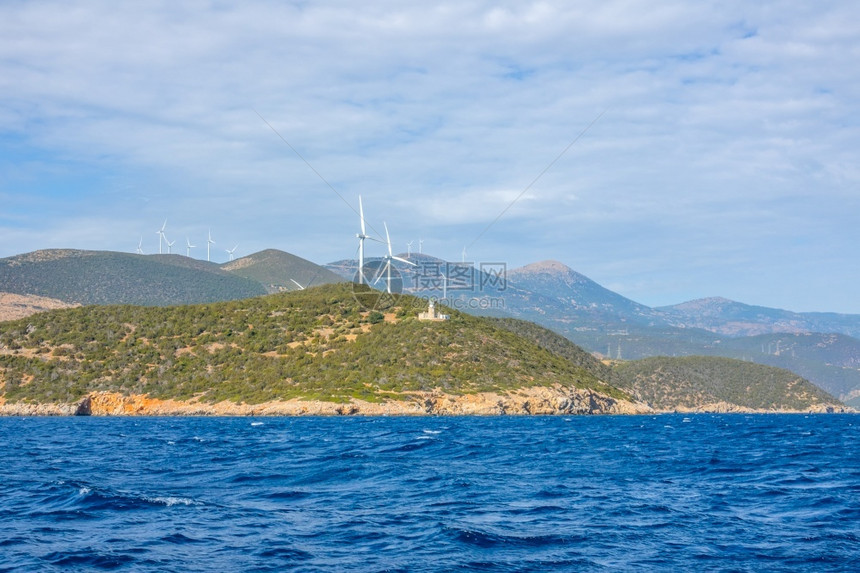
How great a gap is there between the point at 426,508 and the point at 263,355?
110771mm

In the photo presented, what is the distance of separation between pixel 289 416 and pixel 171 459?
64936 mm

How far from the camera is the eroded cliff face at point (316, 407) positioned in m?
116

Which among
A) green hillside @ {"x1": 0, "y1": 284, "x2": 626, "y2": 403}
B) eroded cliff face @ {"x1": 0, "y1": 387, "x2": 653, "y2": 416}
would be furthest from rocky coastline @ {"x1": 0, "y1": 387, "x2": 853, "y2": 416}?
green hillside @ {"x1": 0, "y1": 284, "x2": 626, "y2": 403}

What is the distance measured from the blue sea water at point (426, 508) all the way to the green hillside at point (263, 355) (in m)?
70.2

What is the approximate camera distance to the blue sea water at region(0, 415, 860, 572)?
23.4 metres

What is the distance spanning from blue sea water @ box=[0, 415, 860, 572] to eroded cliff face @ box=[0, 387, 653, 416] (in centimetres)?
5879

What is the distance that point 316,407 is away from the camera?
11506 cm

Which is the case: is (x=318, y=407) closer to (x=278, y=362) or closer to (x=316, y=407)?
(x=316, y=407)

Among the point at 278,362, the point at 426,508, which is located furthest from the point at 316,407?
the point at 426,508

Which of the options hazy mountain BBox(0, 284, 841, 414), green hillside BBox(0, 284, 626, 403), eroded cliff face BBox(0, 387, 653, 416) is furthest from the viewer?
green hillside BBox(0, 284, 626, 403)

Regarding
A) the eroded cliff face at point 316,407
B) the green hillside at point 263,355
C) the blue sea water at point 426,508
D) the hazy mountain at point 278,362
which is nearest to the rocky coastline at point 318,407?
the eroded cliff face at point 316,407

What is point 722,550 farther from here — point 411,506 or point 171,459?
point 171,459

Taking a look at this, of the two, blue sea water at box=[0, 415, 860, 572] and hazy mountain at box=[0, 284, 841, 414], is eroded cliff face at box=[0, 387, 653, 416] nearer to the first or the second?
hazy mountain at box=[0, 284, 841, 414]

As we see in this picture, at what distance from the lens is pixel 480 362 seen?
135 metres
